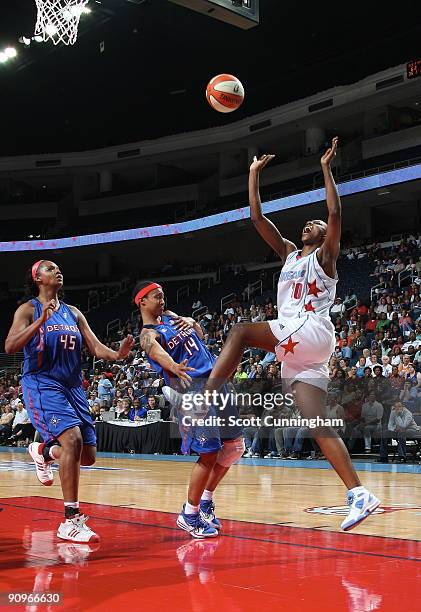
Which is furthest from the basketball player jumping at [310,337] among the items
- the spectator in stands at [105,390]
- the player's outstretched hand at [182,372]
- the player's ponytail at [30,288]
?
the spectator in stands at [105,390]

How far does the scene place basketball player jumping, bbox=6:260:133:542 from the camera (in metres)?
4.93

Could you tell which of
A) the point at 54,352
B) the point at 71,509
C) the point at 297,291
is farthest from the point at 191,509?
the point at 297,291

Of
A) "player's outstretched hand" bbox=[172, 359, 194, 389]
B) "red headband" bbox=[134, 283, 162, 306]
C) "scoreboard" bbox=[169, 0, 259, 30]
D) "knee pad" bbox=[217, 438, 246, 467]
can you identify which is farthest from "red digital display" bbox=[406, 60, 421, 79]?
"player's outstretched hand" bbox=[172, 359, 194, 389]

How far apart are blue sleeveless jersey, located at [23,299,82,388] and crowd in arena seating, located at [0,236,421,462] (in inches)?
204

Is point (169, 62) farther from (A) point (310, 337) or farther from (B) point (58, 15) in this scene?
(A) point (310, 337)

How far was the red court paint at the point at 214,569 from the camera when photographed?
3.28 m

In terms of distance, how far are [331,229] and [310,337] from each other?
2.27 ft

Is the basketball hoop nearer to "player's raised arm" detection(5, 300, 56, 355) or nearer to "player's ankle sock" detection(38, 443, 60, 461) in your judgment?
"player's raised arm" detection(5, 300, 56, 355)

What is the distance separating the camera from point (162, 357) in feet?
16.3

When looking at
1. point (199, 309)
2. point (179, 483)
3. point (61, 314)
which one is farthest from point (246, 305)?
point (61, 314)

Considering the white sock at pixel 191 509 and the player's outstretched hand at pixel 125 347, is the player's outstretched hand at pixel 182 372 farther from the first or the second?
the white sock at pixel 191 509

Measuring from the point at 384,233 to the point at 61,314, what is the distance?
23.0 m

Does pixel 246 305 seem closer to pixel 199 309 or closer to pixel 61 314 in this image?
pixel 199 309

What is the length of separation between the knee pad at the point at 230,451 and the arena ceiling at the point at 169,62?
13.9 metres
